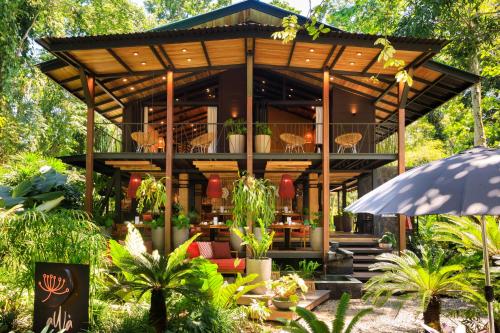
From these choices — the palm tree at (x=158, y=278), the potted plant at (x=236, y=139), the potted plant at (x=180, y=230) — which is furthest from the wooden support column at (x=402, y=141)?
the palm tree at (x=158, y=278)

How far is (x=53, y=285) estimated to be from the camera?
5.10m

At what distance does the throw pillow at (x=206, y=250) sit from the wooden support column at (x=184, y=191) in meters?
6.47

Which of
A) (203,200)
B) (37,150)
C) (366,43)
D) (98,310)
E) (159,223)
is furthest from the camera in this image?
(37,150)

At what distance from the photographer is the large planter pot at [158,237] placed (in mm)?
11750

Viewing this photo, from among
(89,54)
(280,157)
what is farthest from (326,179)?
(89,54)

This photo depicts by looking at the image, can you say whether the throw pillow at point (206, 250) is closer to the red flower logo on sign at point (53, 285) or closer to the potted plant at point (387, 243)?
the potted plant at point (387, 243)

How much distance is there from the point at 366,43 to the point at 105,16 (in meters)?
16.4

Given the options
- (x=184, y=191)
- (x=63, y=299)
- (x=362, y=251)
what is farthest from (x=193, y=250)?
(x=184, y=191)

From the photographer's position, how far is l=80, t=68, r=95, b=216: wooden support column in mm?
12047

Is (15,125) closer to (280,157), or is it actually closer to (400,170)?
(280,157)

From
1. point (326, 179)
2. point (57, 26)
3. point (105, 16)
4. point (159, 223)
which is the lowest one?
point (159, 223)

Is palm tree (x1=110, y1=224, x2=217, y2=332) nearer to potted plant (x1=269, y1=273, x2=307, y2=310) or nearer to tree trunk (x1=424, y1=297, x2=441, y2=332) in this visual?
potted plant (x1=269, y1=273, x2=307, y2=310)

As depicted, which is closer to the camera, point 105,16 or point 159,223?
point 159,223

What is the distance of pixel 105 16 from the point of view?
73.7 feet
